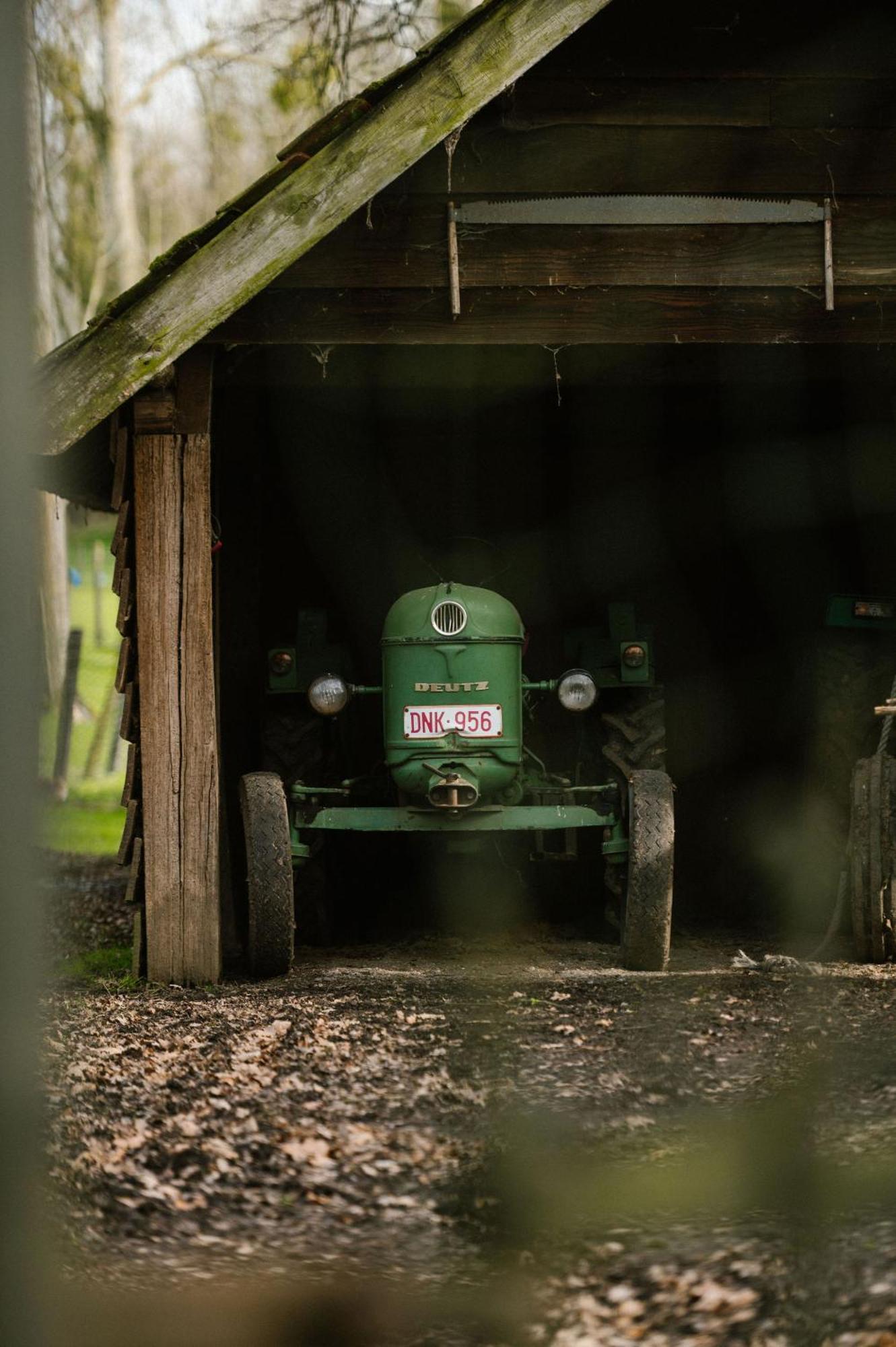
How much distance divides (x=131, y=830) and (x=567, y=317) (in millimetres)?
2797

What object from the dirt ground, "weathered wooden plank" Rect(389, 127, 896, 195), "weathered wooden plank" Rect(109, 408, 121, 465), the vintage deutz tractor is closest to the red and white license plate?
the vintage deutz tractor

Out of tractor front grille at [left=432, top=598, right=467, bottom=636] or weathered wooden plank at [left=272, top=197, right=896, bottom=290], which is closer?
weathered wooden plank at [left=272, top=197, right=896, bottom=290]

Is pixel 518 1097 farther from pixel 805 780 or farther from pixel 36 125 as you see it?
pixel 805 780

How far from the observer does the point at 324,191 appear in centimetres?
604

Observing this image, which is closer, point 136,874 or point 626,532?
point 136,874

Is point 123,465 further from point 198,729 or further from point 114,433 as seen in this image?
point 198,729

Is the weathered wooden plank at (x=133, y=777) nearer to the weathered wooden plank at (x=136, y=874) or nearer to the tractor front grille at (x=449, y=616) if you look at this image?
the weathered wooden plank at (x=136, y=874)

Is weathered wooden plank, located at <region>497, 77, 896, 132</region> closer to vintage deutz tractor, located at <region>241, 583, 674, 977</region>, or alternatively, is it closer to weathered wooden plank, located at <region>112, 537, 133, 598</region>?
vintage deutz tractor, located at <region>241, 583, 674, 977</region>

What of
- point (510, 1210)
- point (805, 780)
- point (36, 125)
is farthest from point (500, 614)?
point (36, 125)

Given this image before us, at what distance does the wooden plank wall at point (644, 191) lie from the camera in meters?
6.61

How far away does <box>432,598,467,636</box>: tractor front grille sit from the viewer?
6.92 metres

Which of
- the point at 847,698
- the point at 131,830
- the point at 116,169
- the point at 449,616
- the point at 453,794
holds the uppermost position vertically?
the point at 116,169

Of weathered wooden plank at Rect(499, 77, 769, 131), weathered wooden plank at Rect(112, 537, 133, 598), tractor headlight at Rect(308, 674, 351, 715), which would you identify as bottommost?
tractor headlight at Rect(308, 674, 351, 715)

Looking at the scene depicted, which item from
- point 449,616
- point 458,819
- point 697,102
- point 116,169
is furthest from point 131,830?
point 116,169
